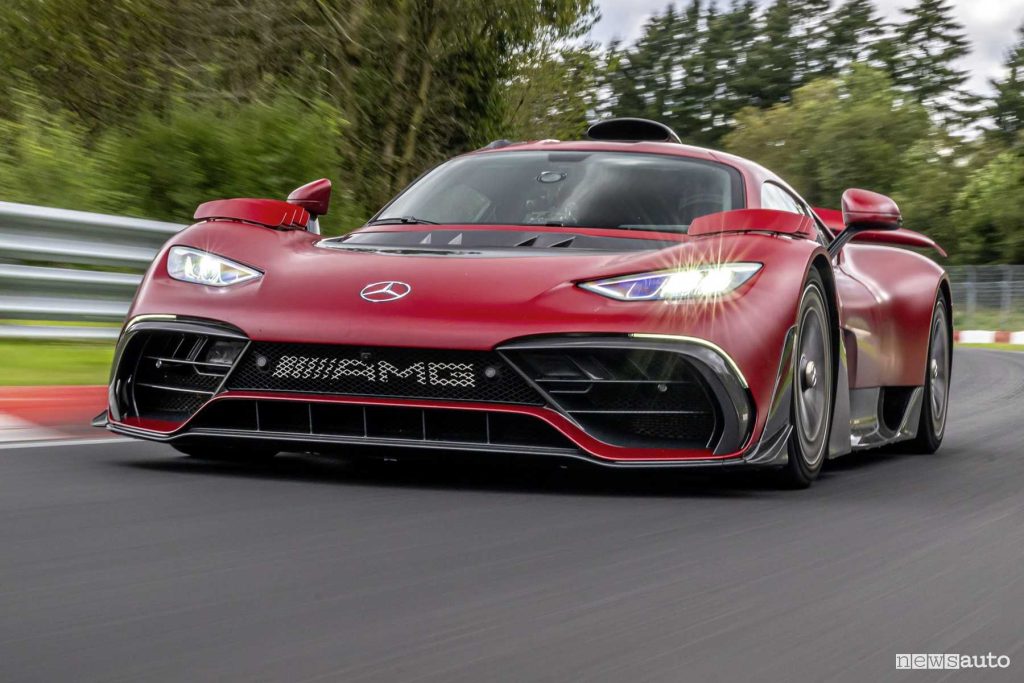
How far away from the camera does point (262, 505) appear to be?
4.20 metres

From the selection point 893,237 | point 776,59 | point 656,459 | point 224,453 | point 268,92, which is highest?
point 656,459

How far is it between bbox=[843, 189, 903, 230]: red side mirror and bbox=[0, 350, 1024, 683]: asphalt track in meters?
1.05

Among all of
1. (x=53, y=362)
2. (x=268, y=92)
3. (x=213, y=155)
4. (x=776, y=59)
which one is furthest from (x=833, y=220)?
(x=776, y=59)

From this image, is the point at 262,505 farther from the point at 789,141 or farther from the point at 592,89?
the point at 789,141

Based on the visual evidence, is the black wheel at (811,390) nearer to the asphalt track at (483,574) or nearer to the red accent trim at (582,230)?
the asphalt track at (483,574)

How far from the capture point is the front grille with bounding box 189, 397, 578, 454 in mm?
4496

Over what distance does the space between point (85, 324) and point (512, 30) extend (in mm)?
10689

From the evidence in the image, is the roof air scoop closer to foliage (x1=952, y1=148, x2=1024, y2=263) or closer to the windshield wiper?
the windshield wiper

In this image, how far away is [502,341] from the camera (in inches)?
173

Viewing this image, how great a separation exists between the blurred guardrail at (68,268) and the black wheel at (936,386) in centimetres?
422

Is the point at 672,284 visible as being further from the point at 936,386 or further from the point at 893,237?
the point at 936,386

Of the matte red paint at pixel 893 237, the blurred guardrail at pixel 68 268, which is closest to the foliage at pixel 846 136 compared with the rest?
the blurred guardrail at pixel 68 268

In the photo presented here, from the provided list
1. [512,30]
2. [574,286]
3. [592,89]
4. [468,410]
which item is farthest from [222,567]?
[592,89]

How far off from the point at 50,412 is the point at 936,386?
3.98 meters
